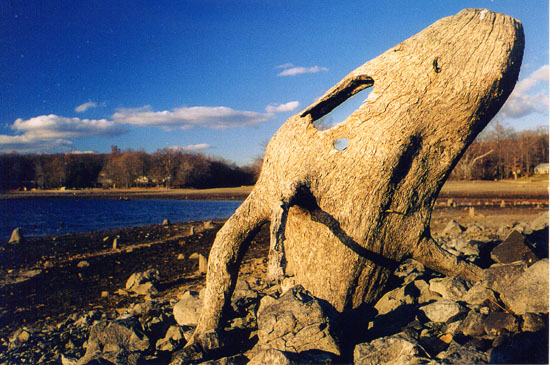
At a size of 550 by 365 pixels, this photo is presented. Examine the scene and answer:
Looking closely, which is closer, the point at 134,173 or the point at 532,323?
the point at 532,323

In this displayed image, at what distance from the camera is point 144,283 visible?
8.76 meters

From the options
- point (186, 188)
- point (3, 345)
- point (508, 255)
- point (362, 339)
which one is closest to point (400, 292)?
point (362, 339)

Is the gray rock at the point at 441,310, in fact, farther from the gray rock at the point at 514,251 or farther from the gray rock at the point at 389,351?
the gray rock at the point at 514,251

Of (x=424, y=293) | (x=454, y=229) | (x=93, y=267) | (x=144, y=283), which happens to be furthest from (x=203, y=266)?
(x=454, y=229)

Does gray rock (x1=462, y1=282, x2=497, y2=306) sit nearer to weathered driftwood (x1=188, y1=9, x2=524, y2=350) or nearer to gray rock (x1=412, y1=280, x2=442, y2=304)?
gray rock (x1=412, y1=280, x2=442, y2=304)

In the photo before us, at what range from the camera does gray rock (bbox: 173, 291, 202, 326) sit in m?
5.63

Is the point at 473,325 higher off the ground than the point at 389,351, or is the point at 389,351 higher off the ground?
the point at 473,325

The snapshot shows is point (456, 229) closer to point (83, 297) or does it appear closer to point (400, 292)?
point (400, 292)

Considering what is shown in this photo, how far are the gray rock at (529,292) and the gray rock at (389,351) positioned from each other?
153 centimetres

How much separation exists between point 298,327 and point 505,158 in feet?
196

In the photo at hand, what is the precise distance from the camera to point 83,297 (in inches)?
330

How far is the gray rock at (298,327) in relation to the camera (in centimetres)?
383

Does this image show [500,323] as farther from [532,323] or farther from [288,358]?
[288,358]

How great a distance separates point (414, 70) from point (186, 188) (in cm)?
6783
